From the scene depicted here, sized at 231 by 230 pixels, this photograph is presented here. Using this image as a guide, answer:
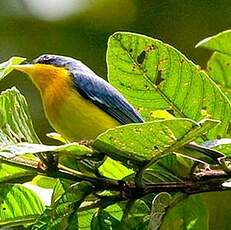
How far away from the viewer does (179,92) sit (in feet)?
4.50

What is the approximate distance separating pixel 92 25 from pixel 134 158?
2276 millimetres

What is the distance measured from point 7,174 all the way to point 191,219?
26 centimetres

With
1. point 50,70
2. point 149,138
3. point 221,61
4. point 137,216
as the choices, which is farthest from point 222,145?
point 50,70

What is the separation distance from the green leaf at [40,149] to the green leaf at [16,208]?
8.9 inches

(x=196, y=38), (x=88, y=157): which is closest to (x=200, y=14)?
(x=196, y=38)

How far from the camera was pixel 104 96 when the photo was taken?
1.79 meters

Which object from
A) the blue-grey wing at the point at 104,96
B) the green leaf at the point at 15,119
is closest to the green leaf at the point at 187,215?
the green leaf at the point at 15,119

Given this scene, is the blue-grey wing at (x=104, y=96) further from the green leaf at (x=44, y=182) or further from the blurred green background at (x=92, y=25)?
the blurred green background at (x=92, y=25)

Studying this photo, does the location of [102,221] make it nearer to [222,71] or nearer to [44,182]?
[44,182]

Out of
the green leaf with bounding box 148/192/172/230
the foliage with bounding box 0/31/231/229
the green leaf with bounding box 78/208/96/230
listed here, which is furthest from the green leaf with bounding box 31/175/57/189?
the green leaf with bounding box 148/192/172/230

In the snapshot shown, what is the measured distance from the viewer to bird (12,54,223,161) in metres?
1.62

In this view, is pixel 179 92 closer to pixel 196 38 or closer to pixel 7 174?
pixel 7 174

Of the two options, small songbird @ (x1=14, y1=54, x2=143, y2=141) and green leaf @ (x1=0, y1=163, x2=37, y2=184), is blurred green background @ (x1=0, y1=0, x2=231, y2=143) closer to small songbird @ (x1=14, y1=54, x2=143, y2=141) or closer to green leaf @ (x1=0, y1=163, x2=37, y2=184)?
small songbird @ (x1=14, y1=54, x2=143, y2=141)

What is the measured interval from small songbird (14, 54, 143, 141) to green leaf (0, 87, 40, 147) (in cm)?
25
